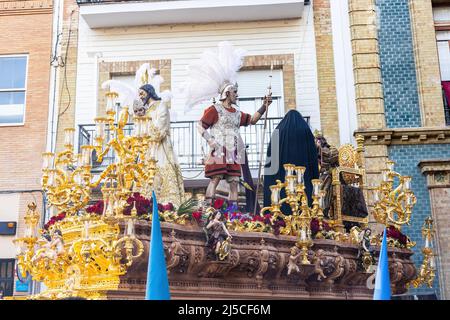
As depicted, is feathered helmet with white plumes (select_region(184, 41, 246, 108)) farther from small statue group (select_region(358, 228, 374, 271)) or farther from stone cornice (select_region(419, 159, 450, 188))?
stone cornice (select_region(419, 159, 450, 188))

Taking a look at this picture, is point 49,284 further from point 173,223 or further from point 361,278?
point 361,278

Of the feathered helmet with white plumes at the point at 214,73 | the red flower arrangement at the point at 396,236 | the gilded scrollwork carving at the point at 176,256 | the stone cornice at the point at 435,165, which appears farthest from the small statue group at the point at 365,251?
the stone cornice at the point at 435,165

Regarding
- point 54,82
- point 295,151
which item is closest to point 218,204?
Result: point 295,151

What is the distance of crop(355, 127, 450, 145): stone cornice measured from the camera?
→ 41.3 feet

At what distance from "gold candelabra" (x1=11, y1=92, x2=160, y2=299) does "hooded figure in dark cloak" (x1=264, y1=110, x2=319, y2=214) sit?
2.18m

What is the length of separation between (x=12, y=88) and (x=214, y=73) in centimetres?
618

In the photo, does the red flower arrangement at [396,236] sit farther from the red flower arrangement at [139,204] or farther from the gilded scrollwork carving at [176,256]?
the red flower arrangement at [139,204]

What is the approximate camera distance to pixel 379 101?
1294 centimetres

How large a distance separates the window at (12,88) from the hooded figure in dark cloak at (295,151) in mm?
6321

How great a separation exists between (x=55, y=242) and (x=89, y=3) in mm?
7545

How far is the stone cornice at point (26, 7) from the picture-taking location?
47.0ft

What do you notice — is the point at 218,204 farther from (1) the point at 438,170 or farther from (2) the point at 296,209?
(1) the point at 438,170

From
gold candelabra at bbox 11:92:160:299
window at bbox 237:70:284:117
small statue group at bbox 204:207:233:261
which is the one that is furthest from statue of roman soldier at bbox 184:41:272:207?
window at bbox 237:70:284:117
